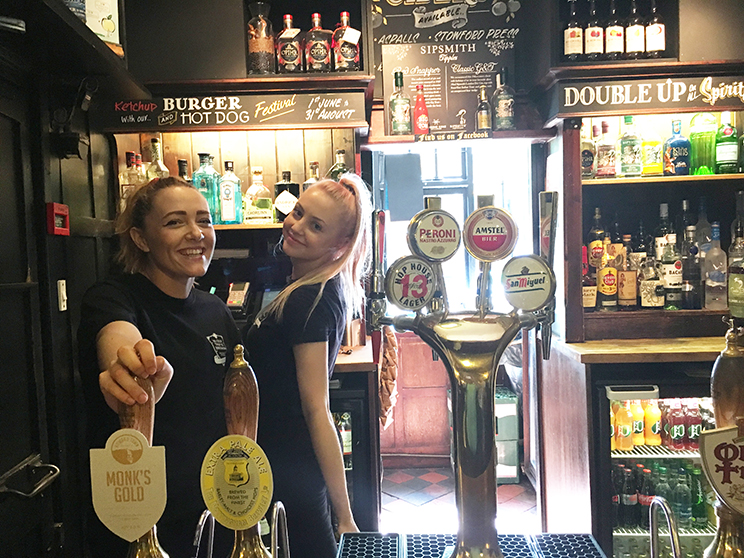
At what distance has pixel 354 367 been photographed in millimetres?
2285

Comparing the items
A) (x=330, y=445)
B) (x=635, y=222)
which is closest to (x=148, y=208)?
(x=330, y=445)

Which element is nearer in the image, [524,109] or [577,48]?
[577,48]

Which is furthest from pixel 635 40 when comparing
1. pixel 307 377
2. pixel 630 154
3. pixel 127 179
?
pixel 127 179

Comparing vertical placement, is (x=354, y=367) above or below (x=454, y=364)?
below

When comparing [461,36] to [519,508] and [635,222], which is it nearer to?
[635,222]

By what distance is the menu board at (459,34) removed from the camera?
2740 mm

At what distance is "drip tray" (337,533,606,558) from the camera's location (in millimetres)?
757

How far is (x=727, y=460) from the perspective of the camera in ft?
1.80

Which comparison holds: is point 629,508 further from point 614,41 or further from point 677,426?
point 614,41

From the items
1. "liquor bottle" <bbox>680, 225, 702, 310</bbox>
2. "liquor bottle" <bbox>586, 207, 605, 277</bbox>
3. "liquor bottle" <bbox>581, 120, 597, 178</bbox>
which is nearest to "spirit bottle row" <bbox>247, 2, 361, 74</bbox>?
"liquor bottle" <bbox>581, 120, 597, 178</bbox>

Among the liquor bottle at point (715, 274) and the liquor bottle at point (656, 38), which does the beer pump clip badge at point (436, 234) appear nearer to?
the liquor bottle at point (656, 38)

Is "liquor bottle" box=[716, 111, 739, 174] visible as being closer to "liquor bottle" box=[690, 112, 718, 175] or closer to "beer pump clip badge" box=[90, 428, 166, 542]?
"liquor bottle" box=[690, 112, 718, 175]

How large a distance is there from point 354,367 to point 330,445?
0.84m

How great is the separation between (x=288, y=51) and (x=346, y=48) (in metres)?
0.26
